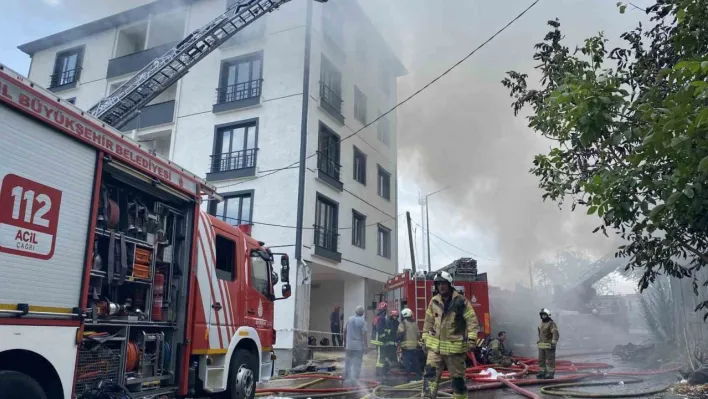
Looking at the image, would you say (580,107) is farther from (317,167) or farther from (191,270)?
(317,167)

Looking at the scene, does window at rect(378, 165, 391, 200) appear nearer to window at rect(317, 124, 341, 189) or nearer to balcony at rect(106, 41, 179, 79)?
window at rect(317, 124, 341, 189)

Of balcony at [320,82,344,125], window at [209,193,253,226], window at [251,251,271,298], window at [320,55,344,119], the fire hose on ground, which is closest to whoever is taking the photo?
window at [251,251,271,298]

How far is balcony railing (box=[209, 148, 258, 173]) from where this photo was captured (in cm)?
1606

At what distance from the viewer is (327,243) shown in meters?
16.5

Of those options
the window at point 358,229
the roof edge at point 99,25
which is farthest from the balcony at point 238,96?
the window at point 358,229

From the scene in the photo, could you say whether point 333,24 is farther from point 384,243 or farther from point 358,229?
point 384,243

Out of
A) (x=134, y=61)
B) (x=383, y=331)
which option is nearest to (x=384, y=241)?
(x=383, y=331)

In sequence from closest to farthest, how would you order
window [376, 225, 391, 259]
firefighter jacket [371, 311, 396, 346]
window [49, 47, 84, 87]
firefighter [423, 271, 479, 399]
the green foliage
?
firefighter [423, 271, 479, 399] → firefighter jacket [371, 311, 396, 346] → the green foliage → window [49, 47, 84, 87] → window [376, 225, 391, 259]

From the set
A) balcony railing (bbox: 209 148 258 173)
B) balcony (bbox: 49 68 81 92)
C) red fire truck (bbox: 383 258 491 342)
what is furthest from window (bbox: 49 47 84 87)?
red fire truck (bbox: 383 258 491 342)

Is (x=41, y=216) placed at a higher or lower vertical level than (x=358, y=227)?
lower

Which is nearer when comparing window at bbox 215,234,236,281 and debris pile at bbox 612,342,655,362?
window at bbox 215,234,236,281

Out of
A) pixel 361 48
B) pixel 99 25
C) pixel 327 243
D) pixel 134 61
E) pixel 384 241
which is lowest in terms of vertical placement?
pixel 327 243

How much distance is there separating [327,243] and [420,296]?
5.14 meters

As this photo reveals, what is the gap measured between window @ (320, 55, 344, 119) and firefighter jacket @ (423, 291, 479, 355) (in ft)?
39.0
